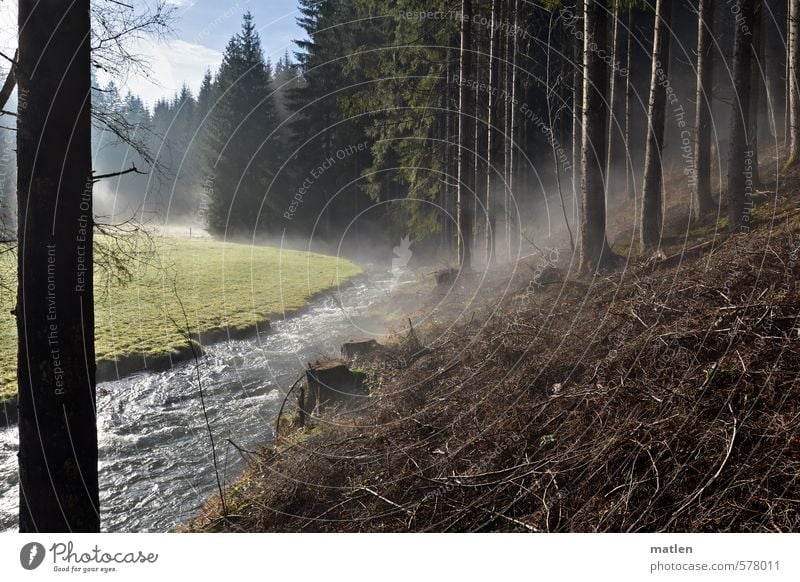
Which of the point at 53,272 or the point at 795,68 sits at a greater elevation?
the point at 795,68

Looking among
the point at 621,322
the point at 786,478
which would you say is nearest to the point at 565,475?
the point at 786,478

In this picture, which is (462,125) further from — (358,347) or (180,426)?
(180,426)

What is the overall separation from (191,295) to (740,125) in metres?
18.9

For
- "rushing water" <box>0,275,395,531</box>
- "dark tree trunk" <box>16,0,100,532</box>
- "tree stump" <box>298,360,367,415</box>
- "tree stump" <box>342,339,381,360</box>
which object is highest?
"dark tree trunk" <box>16,0,100,532</box>

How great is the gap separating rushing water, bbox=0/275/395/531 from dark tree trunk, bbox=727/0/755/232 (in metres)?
9.72

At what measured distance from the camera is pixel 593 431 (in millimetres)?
5281

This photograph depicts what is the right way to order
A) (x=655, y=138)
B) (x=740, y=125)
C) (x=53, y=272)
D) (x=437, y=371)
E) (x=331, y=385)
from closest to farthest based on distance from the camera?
(x=53, y=272) → (x=437, y=371) → (x=331, y=385) → (x=740, y=125) → (x=655, y=138)

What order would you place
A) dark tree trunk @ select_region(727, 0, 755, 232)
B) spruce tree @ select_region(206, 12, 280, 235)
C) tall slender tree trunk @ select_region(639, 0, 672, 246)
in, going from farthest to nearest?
spruce tree @ select_region(206, 12, 280, 235)
tall slender tree trunk @ select_region(639, 0, 672, 246)
dark tree trunk @ select_region(727, 0, 755, 232)

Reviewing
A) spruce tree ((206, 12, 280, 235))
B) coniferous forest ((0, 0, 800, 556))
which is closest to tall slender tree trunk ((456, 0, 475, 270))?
coniferous forest ((0, 0, 800, 556))

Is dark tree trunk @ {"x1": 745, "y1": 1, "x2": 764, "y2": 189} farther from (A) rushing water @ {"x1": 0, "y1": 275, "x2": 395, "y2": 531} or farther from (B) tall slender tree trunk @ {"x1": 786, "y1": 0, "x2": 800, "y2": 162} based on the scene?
(A) rushing water @ {"x1": 0, "y1": 275, "x2": 395, "y2": 531}

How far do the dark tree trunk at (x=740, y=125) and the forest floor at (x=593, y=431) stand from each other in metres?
2.29

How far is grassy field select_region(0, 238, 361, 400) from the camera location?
1523 centimetres

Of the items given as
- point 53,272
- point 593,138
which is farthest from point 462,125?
point 53,272
